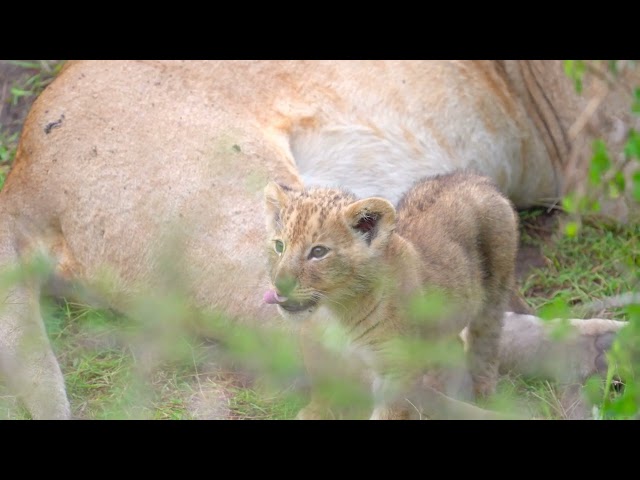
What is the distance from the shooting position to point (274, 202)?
3.36m

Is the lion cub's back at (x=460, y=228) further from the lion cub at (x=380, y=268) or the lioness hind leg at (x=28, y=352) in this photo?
the lioness hind leg at (x=28, y=352)

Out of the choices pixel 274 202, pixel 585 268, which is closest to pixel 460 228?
pixel 274 202

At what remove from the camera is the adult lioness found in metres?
4.11

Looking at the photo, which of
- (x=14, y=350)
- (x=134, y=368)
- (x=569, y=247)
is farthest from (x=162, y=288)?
(x=569, y=247)

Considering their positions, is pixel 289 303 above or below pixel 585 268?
above

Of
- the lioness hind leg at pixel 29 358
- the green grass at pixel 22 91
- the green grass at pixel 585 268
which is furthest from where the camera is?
the green grass at pixel 22 91

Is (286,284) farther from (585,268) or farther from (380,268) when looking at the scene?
(585,268)

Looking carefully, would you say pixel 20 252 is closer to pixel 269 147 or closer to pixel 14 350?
pixel 14 350

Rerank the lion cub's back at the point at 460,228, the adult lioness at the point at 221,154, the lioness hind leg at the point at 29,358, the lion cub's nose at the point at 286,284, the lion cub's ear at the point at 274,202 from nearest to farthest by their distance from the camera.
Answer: the lion cub's nose at the point at 286,284, the lion cub's ear at the point at 274,202, the lion cub's back at the point at 460,228, the lioness hind leg at the point at 29,358, the adult lioness at the point at 221,154

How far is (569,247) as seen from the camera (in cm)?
514

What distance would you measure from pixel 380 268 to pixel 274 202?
1.33ft

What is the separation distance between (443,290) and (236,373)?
1.05 m

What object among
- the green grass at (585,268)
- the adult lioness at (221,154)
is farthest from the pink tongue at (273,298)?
the green grass at (585,268)

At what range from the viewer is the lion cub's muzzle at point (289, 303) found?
310 centimetres
